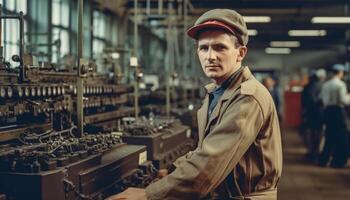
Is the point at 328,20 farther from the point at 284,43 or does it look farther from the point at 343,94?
the point at 284,43

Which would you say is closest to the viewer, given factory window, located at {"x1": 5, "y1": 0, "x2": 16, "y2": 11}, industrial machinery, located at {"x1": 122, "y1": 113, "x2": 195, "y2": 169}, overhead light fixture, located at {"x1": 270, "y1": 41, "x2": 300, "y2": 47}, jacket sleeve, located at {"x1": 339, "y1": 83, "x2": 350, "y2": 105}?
industrial machinery, located at {"x1": 122, "y1": 113, "x2": 195, "y2": 169}

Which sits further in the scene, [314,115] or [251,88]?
[314,115]

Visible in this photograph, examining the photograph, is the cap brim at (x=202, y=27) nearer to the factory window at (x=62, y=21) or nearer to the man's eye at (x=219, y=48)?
the man's eye at (x=219, y=48)

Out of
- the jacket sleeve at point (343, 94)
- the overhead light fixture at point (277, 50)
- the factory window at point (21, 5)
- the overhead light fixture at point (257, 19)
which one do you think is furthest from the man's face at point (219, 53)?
the overhead light fixture at point (277, 50)

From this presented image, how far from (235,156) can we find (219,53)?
36 cm

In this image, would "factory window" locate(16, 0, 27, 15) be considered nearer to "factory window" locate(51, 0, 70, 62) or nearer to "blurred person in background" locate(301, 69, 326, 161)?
"factory window" locate(51, 0, 70, 62)

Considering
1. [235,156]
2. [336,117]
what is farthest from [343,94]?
[235,156]

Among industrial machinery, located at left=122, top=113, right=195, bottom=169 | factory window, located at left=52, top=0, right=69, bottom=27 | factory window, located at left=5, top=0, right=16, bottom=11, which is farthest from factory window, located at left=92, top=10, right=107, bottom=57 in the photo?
industrial machinery, located at left=122, top=113, right=195, bottom=169

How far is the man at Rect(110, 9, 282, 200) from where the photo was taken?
1632 mm

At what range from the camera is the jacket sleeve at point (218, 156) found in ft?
5.32

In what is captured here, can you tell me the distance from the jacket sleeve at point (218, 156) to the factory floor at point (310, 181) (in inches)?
154

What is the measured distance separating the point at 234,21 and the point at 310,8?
888 cm

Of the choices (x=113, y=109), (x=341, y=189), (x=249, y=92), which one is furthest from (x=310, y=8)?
(x=249, y=92)

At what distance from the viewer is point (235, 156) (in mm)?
1652
